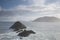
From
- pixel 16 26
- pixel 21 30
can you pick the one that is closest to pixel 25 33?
pixel 21 30

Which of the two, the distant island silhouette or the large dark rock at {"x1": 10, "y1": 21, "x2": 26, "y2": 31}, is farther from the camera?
the distant island silhouette

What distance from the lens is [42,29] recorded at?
6.51 metres

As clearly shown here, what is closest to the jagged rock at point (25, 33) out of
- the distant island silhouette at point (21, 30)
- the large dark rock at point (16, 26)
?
the distant island silhouette at point (21, 30)

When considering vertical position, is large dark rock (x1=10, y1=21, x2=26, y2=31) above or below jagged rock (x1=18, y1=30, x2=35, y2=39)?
above

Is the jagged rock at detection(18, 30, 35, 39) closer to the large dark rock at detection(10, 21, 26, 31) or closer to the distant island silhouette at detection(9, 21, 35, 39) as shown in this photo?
the distant island silhouette at detection(9, 21, 35, 39)

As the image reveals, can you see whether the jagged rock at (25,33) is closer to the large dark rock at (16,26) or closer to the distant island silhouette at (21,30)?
the distant island silhouette at (21,30)

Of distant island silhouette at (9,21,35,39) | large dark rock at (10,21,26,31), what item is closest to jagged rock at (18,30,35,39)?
distant island silhouette at (9,21,35,39)

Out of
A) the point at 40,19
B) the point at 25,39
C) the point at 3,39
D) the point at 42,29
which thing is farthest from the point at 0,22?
the point at 42,29

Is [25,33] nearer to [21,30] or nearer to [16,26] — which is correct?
[21,30]

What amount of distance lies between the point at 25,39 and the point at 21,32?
2.25 feet

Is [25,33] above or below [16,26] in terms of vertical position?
below

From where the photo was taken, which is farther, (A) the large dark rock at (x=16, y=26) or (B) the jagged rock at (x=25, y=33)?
(B) the jagged rock at (x=25, y=33)

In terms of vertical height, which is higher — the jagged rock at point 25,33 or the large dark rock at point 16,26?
the large dark rock at point 16,26

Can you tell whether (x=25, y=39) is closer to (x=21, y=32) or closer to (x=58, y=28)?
(x=21, y=32)
